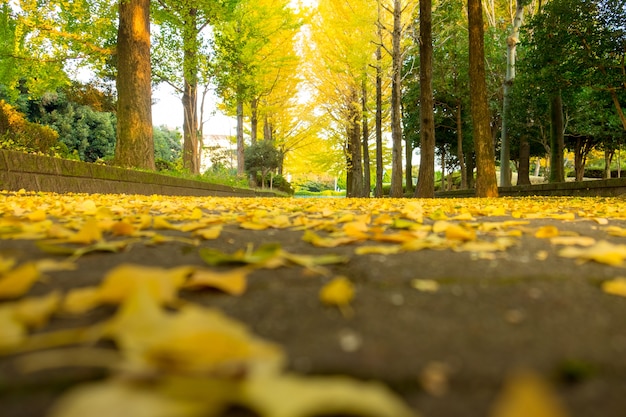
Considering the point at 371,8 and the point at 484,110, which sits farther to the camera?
the point at 371,8

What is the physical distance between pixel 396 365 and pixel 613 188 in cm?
1004

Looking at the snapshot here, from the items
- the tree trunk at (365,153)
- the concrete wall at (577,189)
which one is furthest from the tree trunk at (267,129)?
the concrete wall at (577,189)

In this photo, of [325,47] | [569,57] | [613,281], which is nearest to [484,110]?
[569,57]

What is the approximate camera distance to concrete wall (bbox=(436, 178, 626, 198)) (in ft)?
27.5

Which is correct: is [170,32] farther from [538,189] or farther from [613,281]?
[613,281]

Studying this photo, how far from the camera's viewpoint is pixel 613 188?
850cm

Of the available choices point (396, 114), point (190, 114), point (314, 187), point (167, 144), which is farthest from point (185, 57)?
point (314, 187)

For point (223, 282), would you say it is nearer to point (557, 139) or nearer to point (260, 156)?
point (557, 139)

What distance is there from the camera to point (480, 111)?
27.4 feet

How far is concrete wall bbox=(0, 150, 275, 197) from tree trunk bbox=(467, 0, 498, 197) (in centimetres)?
649

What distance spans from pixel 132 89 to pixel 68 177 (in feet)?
13.2

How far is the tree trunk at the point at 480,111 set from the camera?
27.4 ft

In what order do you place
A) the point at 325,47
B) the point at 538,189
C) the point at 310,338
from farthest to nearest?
the point at 325,47 < the point at 538,189 < the point at 310,338

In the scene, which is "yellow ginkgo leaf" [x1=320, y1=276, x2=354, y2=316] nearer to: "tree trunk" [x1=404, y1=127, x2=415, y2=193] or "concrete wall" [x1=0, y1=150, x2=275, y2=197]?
"concrete wall" [x1=0, y1=150, x2=275, y2=197]
